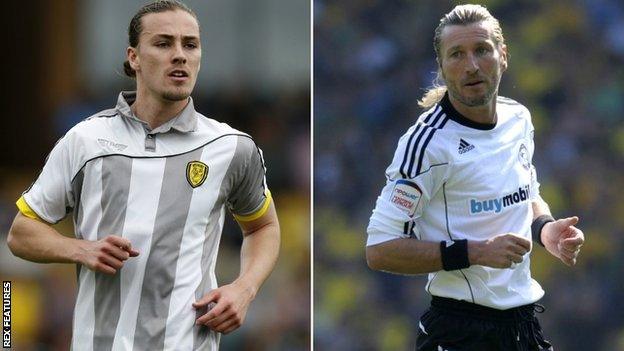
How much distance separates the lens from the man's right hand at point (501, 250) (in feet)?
13.9

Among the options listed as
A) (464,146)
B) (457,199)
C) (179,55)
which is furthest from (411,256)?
(179,55)

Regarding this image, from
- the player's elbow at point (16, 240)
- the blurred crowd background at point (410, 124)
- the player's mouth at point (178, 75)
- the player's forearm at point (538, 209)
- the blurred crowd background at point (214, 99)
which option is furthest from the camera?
the blurred crowd background at point (410, 124)

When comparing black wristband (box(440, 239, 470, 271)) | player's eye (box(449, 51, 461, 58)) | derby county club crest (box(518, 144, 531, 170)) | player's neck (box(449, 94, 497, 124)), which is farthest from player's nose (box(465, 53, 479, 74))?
black wristband (box(440, 239, 470, 271))

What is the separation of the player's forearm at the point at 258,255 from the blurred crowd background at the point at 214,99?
3.55m

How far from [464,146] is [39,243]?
1.69 meters

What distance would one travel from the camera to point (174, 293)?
4.13 metres

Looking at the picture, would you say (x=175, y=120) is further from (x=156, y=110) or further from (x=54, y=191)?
Answer: (x=54, y=191)

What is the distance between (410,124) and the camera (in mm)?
9562

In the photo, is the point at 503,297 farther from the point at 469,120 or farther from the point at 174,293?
the point at 174,293

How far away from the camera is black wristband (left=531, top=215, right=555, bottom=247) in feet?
15.9

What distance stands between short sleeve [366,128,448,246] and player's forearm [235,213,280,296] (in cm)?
40

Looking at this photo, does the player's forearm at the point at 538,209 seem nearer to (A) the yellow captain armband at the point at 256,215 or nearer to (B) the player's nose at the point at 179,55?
(A) the yellow captain armband at the point at 256,215

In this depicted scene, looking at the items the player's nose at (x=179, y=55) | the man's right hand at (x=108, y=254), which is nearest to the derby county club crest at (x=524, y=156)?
the player's nose at (x=179, y=55)

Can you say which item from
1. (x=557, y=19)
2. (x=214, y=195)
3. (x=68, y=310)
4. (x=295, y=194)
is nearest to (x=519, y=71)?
(x=557, y=19)
